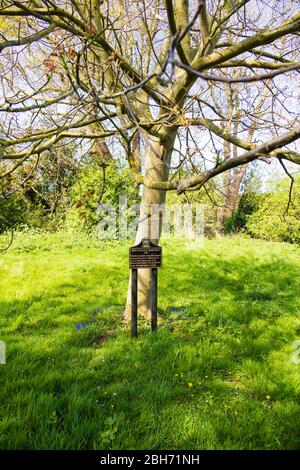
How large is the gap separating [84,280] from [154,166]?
121 inches

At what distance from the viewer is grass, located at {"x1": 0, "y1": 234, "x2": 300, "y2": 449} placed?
216 cm

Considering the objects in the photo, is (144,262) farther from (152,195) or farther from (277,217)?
(277,217)

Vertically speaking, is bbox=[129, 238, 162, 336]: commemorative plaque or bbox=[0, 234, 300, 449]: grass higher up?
bbox=[129, 238, 162, 336]: commemorative plaque

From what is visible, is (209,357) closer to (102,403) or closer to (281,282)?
(102,403)

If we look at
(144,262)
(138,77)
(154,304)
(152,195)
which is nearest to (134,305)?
(154,304)

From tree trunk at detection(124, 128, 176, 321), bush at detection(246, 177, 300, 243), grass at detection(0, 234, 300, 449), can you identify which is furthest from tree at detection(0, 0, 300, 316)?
bush at detection(246, 177, 300, 243)

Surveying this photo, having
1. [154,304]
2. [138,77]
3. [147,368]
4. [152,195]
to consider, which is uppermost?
[138,77]

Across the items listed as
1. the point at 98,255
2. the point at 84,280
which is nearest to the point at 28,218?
the point at 98,255

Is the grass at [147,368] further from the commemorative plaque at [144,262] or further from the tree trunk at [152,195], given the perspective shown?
the tree trunk at [152,195]

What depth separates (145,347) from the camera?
3.44 meters

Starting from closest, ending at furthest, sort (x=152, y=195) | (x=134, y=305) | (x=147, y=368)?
(x=147, y=368) < (x=134, y=305) < (x=152, y=195)

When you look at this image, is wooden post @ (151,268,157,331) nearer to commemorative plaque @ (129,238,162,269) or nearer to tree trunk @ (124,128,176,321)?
commemorative plaque @ (129,238,162,269)

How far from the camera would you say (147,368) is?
3.04m

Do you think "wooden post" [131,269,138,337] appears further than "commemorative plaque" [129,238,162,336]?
No
